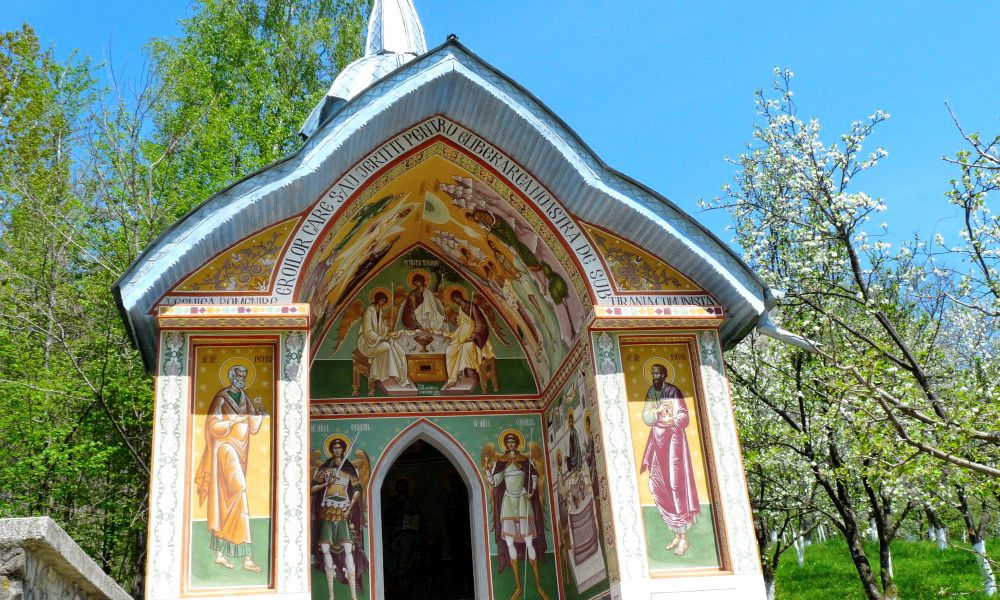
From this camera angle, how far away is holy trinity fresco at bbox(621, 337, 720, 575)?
919 centimetres

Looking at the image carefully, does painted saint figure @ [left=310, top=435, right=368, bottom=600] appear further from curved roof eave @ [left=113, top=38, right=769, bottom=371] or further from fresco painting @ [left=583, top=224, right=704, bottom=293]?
fresco painting @ [left=583, top=224, right=704, bottom=293]

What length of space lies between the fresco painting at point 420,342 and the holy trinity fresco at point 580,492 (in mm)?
1134

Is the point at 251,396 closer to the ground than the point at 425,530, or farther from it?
farther from it

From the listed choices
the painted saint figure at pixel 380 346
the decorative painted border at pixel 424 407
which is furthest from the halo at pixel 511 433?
the painted saint figure at pixel 380 346

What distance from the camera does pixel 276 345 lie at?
9.34 meters

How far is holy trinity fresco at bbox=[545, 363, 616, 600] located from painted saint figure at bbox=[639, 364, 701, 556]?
1.83 ft

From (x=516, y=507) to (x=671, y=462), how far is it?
2771mm

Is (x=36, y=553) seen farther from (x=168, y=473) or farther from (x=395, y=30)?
(x=395, y=30)

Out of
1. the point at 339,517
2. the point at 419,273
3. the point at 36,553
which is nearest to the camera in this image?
the point at 36,553

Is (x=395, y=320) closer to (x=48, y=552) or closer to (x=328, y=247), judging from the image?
(x=328, y=247)

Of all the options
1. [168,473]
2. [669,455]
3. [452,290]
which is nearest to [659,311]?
[669,455]

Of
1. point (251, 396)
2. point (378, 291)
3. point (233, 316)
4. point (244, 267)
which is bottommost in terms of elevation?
point (251, 396)

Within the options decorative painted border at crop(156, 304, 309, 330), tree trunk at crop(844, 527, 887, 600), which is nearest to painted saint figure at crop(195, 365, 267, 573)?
decorative painted border at crop(156, 304, 309, 330)

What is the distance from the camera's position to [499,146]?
10.3m
